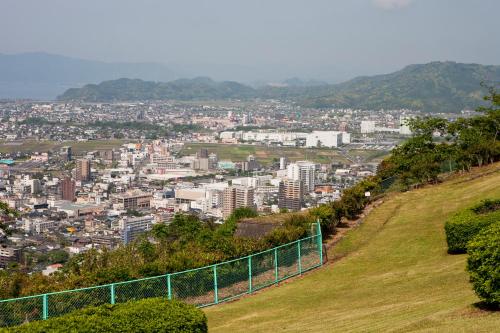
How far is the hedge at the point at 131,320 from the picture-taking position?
576cm

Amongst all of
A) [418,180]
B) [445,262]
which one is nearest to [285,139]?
[418,180]

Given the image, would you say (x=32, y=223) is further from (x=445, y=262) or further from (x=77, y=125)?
(x=77, y=125)

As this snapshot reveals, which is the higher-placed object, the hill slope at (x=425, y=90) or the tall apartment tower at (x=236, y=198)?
the hill slope at (x=425, y=90)

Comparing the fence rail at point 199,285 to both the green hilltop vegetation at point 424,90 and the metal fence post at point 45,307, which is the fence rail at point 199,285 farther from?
the green hilltop vegetation at point 424,90

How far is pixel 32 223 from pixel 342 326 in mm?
36165

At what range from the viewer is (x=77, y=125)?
113m

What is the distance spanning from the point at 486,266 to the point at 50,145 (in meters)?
88.8

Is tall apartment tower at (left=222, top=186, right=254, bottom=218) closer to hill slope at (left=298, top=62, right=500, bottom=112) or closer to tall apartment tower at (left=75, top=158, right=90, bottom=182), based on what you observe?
tall apartment tower at (left=75, top=158, right=90, bottom=182)

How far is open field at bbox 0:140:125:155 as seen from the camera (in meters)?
85.0

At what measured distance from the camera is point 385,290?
29.1ft

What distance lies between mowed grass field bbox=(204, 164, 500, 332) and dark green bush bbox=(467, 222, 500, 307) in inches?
7.1

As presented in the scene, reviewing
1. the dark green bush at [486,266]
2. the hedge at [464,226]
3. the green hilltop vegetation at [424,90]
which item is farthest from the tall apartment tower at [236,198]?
the green hilltop vegetation at [424,90]

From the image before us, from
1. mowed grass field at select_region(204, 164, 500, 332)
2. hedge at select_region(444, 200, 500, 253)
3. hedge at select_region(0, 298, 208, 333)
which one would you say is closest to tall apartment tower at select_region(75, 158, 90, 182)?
mowed grass field at select_region(204, 164, 500, 332)

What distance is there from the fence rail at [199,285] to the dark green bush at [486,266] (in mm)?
4143
